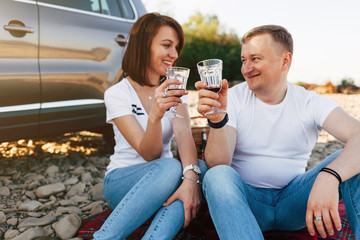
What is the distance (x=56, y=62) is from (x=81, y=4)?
2.37ft

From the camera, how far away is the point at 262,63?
2.25 m

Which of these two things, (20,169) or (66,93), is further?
(20,169)

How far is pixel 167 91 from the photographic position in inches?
72.7

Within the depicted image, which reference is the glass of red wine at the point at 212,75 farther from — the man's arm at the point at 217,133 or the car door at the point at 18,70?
the car door at the point at 18,70

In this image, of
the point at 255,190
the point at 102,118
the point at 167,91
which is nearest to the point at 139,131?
the point at 167,91

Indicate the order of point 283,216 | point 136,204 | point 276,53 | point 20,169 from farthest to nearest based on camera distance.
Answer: point 20,169
point 276,53
point 283,216
point 136,204

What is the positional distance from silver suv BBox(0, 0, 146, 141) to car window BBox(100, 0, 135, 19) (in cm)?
1

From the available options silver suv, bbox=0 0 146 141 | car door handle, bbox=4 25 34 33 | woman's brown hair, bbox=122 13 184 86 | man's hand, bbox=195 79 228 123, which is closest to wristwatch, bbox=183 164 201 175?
man's hand, bbox=195 79 228 123

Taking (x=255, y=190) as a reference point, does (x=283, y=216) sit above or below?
below

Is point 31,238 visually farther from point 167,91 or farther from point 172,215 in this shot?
point 167,91

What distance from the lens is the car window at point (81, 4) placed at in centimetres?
297

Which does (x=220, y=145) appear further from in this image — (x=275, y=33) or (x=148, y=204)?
(x=275, y=33)

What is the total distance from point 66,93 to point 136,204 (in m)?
1.66

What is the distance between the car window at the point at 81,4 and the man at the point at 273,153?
1.82m
